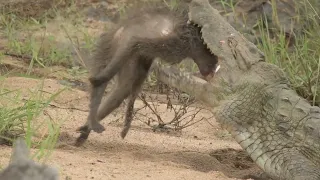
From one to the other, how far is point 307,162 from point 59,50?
4.17 metres

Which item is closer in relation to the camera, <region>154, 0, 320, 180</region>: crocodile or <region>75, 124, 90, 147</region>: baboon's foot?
<region>154, 0, 320, 180</region>: crocodile

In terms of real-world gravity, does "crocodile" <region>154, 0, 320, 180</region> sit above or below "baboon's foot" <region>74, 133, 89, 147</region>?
above

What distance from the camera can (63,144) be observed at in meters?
4.34

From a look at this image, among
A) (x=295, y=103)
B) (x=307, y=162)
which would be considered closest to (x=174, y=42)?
(x=295, y=103)

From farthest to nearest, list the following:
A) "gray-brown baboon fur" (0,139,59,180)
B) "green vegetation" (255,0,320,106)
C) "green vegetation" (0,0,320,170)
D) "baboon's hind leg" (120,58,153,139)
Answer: "green vegetation" (255,0,320,106) → "baboon's hind leg" (120,58,153,139) → "green vegetation" (0,0,320,170) → "gray-brown baboon fur" (0,139,59,180)

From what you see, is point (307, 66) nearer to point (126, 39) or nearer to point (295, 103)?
point (295, 103)

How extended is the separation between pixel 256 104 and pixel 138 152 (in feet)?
2.61

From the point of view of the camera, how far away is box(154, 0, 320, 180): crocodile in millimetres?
4129

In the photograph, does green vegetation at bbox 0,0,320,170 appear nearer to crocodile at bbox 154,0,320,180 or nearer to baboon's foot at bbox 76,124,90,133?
baboon's foot at bbox 76,124,90,133

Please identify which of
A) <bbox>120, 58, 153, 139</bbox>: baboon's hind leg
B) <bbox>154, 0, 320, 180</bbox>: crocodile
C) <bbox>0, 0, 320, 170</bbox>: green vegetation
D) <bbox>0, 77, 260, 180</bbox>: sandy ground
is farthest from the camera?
<bbox>120, 58, 153, 139</bbox>: baboon's hind leg

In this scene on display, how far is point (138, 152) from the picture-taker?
4441 millimetres

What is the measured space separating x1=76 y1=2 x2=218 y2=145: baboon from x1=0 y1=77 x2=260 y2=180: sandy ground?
0.65 feet


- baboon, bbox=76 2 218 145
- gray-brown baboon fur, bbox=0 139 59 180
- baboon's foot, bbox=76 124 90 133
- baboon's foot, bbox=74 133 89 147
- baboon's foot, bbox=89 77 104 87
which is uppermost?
baboon, bbox=76 2 218 145

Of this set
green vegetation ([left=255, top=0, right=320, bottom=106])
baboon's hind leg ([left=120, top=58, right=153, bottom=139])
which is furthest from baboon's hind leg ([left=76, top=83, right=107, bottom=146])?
green vegetation ([left=255, top=0, right=320, bottom=106])
